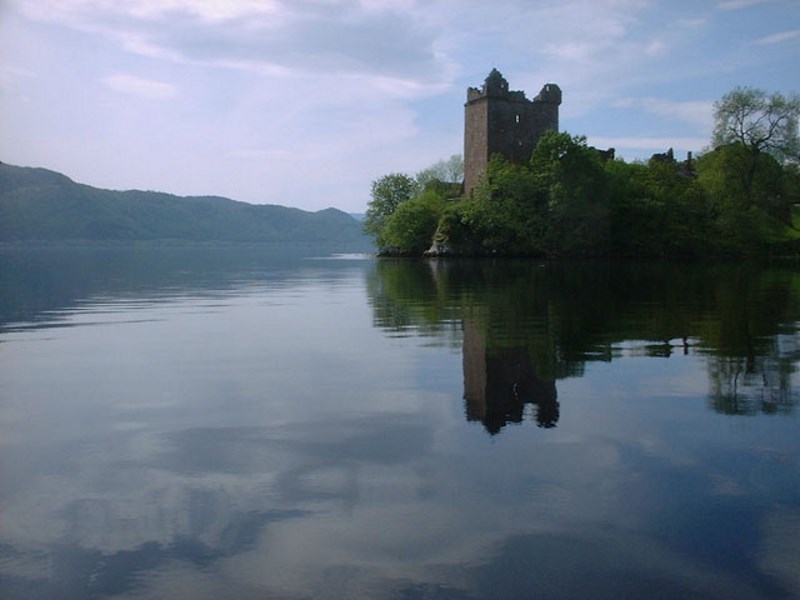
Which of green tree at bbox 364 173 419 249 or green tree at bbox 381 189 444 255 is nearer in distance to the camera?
green tree at bbox 381 189 444 255

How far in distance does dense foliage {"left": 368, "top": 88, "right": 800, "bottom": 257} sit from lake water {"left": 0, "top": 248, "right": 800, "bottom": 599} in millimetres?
62674

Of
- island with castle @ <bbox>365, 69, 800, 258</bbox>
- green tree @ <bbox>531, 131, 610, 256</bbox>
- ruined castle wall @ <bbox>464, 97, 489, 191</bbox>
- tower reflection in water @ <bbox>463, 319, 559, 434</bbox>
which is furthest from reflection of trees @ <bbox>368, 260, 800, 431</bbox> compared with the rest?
ruined castle wall @ <bbox>464, 97, 489, 191</bbox>

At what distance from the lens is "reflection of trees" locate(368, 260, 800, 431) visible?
1130 cm

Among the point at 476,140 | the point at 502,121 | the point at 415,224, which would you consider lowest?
the point at 415,224

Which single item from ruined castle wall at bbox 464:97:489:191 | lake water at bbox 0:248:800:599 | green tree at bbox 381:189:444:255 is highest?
ruined castle wall at bbox 464:97:489:191

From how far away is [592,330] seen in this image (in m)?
18.8

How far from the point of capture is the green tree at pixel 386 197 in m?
117

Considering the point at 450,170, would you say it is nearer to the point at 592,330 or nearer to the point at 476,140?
the point at 476,140

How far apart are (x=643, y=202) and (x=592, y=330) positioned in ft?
219

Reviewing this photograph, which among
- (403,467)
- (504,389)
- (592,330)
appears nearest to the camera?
(403,467)

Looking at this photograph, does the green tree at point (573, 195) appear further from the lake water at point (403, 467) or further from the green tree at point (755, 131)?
the lake water at point (403, 467)

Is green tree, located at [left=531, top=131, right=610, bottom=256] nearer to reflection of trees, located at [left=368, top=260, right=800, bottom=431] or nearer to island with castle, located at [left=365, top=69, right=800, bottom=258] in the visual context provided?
island with castle, located at [left=365, top=69, right=800, bottom=258]

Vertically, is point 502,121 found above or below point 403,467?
above

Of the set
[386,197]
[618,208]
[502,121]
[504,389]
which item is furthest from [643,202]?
[504,389]
